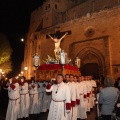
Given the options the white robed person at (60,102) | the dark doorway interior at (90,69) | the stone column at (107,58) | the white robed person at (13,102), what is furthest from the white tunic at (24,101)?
the dark doorway interior at (90,69)

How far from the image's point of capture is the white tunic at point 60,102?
5.67m

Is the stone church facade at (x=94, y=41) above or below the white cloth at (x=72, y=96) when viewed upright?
above

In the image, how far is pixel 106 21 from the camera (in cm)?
1834

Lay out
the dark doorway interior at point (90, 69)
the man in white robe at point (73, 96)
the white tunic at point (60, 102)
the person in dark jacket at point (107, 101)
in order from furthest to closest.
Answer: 1. the dark doorway interior at point (90, 69)
2. the man in white robe at point (73, 96)
3. the white tunic at point (60, 102)
4. the person in dark jacket at point (107, 101)

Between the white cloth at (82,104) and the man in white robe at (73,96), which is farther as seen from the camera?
the white cloth at (82,104)

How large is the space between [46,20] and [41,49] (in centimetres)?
594

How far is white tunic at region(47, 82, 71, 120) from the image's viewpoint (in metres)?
5.67

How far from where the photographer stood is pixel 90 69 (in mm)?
19109

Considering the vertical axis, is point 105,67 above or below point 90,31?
below

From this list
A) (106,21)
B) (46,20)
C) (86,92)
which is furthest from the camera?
(46,20)

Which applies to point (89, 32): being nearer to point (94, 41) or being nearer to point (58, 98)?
point (94, 41)

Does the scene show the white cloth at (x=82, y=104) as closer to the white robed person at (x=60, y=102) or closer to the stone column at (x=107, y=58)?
the white robed person at (x=60, y=102)

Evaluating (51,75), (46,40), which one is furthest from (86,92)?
(46,40)

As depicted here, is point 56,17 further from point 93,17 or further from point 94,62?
point 94,62
